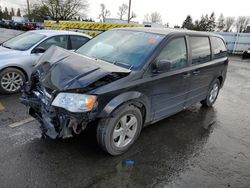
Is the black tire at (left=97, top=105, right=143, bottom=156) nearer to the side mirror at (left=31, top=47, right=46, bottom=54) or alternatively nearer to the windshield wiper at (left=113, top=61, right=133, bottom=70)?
the windshield wiper at (left=113, top=61, right=133, bottom=70)

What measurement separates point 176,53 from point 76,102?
6.55 feet

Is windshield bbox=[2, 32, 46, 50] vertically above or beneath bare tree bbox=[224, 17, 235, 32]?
beneath

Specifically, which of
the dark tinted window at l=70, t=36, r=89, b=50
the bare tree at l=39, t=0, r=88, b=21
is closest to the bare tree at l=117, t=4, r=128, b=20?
the bare tree at l=39, t=0, r=88, b=21

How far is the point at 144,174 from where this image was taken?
2674 millimetres

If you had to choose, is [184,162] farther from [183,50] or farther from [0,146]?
[0,146]

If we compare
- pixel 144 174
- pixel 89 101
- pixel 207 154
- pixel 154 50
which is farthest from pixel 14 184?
pixel 207 154

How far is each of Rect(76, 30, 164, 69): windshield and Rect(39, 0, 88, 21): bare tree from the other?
50.1 m

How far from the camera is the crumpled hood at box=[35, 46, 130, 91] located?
2469 millimetres

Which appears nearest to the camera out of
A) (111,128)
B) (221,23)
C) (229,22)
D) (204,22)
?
(111,128)

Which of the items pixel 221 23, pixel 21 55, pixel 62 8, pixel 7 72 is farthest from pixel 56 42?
pixel 221 23

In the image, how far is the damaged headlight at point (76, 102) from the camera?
241 centimetres

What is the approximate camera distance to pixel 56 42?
5598mm

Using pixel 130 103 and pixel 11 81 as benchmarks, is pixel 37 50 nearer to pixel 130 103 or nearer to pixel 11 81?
pixel 11 81

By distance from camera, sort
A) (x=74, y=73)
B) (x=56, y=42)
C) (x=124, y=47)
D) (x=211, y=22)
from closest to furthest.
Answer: (x=74, y=73), (x=124, y=47), (x=56, y=42), (x=211, y=22)
